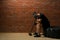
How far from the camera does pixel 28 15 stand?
782 cm

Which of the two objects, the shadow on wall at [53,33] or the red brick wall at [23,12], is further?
the red brick wall at [23,12]

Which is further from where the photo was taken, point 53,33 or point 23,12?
point 23,12

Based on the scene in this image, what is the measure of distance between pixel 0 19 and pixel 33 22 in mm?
1513

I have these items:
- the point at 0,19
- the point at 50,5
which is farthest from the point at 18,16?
the point at 50,5

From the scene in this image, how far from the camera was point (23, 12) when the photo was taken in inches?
307

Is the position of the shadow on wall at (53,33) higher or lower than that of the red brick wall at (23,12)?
lower

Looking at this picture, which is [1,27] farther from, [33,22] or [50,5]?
[50,5]

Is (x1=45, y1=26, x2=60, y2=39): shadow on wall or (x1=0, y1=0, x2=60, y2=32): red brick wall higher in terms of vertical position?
(x1=0, y1=0, x2=60, y2=32): red brick wall

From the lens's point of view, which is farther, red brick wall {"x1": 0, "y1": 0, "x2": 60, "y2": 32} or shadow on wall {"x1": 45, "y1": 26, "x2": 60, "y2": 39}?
red brick wall {"x1": 0, "y1": 0, "x2": 60, "y2": 32}

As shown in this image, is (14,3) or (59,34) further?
(14,3)

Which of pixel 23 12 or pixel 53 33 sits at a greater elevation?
pixel 23 12

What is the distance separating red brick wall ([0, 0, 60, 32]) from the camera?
7762 mm

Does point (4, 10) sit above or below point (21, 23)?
above

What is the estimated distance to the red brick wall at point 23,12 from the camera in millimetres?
7762
